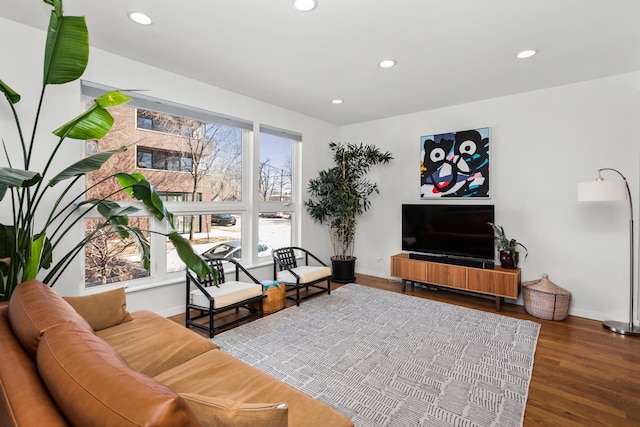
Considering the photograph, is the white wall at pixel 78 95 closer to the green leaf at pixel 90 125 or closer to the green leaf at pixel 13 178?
the green leaf at pixel 90 125

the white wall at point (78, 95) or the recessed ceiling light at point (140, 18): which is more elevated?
the recessed ceiling light at point (140, 18)

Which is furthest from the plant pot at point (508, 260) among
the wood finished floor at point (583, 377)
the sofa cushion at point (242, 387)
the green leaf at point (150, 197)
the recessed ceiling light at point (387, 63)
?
the green leaf at point (150, 197)

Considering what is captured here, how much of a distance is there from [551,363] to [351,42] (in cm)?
319

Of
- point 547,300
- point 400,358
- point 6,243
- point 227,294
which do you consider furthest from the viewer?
point 547,300

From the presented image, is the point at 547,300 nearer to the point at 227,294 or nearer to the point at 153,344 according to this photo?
the point at 227,294

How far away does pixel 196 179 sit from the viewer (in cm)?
378

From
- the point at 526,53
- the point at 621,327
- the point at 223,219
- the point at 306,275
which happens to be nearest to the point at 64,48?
the point at 223,219

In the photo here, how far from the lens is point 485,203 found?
4.26 m

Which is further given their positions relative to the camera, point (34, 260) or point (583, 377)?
point (583, 377)

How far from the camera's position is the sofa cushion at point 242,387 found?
126 centimetres

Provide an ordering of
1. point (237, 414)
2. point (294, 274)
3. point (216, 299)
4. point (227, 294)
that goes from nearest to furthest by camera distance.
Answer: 1. point (237, 414)
2. point (216, 299)
3. point (227, 294)
4. point (294, 274)

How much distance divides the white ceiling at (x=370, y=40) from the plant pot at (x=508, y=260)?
2.06m

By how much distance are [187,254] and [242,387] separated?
0.99 metres

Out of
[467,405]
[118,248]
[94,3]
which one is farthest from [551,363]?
[94,3]
